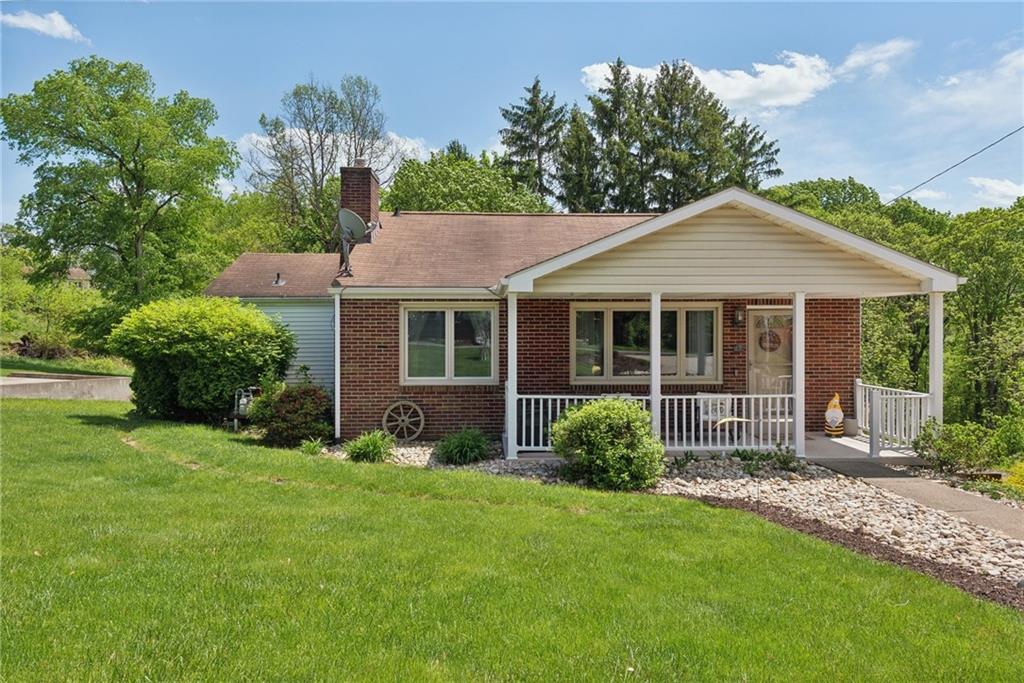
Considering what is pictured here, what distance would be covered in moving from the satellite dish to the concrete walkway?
29.1 ft

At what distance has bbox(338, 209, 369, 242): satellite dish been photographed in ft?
39.2

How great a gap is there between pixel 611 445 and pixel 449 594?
4.11 metres

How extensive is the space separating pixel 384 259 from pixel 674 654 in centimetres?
959

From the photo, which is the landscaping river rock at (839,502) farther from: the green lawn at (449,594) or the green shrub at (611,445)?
the green lawn at (449,594)

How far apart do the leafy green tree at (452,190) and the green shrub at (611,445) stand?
72.6ft

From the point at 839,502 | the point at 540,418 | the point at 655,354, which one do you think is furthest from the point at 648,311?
the point at 839,502

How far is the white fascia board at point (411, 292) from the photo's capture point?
1066cm

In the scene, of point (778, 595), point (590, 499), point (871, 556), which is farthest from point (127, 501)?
point (871, 556)

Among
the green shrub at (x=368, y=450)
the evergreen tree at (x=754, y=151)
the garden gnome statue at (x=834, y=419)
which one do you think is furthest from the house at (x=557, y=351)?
the evergreen tree at (x=754, y=151)

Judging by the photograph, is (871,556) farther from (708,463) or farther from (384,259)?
(384,259)

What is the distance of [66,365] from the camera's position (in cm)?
2800

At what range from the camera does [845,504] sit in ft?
23.9

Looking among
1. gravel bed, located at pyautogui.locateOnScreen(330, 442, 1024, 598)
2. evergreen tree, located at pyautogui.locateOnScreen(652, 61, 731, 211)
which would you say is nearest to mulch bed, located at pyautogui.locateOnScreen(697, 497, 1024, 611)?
gravel bed, located at pyautogui.locateOnScreen(330, 442, 1024, 598)

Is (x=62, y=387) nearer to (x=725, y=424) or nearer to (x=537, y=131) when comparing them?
(x=725, y=424)
